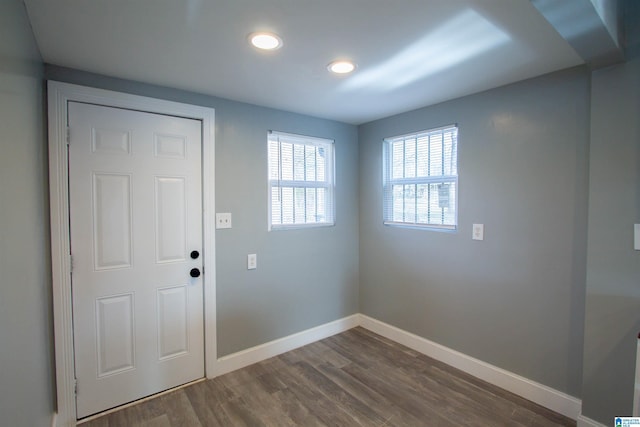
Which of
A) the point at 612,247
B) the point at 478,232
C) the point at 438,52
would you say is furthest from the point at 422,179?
the point at 612,247

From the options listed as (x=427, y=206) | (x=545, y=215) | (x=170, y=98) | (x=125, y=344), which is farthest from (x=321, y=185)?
(x=125, y=344)

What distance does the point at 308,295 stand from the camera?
3.19m

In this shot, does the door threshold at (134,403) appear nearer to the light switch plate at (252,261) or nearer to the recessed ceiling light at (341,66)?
the light switch plate at (252,261)

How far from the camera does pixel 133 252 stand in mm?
2225

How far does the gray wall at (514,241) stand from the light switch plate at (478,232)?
44 mm

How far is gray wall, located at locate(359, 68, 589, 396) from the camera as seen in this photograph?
6.73 ft

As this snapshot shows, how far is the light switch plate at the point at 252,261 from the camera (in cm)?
276

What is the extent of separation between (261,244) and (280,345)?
1004mm

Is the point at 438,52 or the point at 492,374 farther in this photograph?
the point at 492,374

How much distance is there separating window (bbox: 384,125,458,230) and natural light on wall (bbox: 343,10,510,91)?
2.53ft

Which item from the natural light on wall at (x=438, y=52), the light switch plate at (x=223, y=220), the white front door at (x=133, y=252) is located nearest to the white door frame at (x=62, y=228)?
the white front door at (x=133, y=252)

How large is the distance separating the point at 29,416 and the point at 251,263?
64.6 inches

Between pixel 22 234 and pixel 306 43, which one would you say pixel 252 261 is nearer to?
pixel 22 234

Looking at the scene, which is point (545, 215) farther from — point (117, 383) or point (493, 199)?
point (117, 383)
